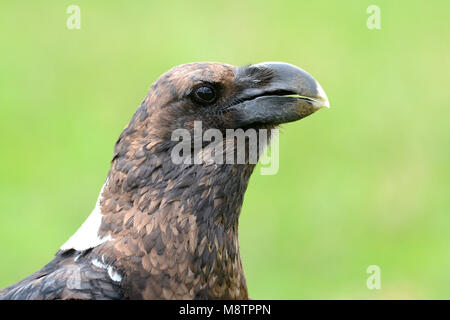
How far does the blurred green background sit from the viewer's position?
12.4 meters

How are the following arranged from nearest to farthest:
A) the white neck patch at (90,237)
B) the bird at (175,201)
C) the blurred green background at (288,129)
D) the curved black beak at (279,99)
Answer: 1. the bird at (175,201)
2. the white neck patch at (90,237)
3. the curved black beak at (279,99)
4. the blurred green background at (288,129)

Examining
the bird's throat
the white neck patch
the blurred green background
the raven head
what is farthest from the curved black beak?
the blurred green background

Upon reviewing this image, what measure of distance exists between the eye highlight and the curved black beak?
14 centimetres

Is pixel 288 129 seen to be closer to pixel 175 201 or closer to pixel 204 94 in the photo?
pixel 204 94

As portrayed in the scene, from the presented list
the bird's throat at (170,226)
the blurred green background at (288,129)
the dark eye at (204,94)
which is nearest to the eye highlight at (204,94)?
the dark eye at (204,94)

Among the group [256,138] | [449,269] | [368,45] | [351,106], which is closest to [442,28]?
[368,45]

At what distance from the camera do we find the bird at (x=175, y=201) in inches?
225

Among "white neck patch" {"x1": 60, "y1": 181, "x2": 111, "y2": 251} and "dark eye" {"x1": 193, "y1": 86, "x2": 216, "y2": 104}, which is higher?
"dark eye" {"x1": 193, "y1": 86, "x2": 216, "y2": 104}

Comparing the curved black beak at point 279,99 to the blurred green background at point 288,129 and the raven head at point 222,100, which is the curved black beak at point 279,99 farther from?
the blurred green background at point 288,129

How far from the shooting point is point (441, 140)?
575 inches

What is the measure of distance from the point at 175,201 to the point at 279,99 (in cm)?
88

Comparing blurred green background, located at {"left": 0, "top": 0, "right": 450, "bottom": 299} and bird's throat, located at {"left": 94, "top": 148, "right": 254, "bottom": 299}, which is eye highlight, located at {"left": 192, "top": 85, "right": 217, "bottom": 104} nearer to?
bird's throat, located at {"left": 94, "top": 148, "right": 254, "bottom": 299}

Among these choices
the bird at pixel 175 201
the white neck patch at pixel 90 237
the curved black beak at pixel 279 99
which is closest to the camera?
the bird at pixel 175 201

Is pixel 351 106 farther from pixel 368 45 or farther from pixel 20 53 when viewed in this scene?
pixel 20 53
